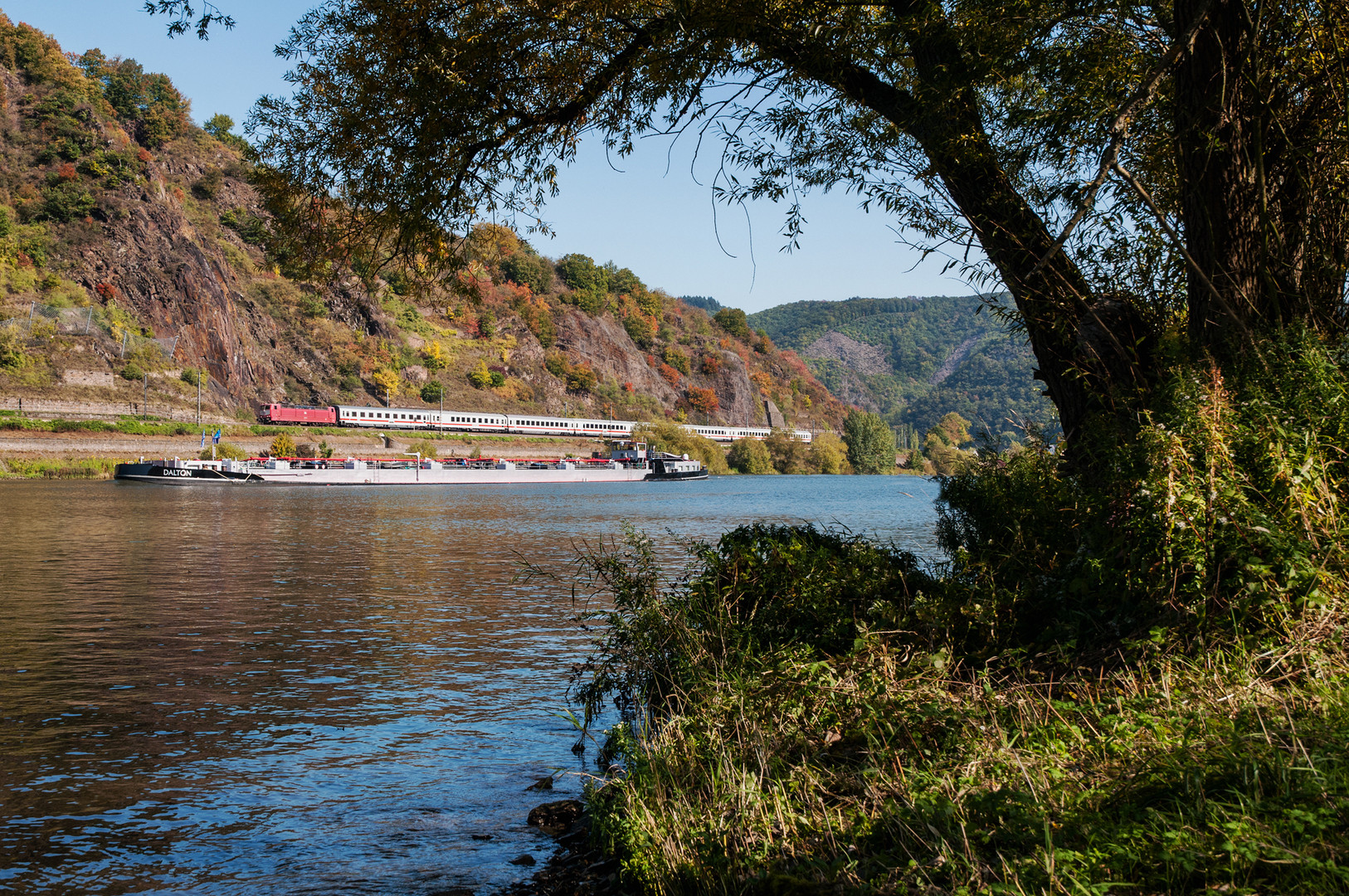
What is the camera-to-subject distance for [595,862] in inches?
186

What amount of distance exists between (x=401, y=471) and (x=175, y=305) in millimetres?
36813

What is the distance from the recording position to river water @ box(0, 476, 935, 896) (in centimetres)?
490

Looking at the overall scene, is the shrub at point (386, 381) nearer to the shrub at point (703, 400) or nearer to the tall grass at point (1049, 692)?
the shrub at point (703, 400)

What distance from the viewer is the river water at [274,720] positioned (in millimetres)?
4898

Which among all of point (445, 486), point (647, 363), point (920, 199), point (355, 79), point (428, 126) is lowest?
point (445, 486)

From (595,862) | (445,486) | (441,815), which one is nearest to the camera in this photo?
(595,862)

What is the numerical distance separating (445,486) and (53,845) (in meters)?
64.3

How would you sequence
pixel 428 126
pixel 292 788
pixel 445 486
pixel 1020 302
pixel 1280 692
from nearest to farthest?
pixel 1280 692 < pixel 292 788 < pixel 1020 302 < pixel 428 126 < pixel 445 486

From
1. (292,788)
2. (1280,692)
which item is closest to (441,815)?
(292,788)

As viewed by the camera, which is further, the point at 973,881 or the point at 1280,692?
the point at 1280,692

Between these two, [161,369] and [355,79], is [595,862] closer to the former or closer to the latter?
[355,79]

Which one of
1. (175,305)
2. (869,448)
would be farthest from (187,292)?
(869,448)

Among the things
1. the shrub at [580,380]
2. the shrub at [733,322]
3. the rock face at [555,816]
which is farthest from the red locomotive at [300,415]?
the shrub at [733,322]

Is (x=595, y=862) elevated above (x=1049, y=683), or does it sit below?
below
